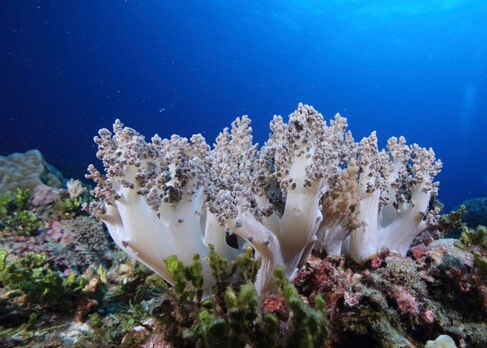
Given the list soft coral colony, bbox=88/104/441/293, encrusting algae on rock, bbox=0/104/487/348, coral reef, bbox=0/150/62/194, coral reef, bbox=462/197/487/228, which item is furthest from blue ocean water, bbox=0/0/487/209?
coral reef, bbox=462/197/487/228

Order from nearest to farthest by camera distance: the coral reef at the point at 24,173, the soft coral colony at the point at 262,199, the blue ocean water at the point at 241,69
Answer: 1. the soft coral colony at the point at 262,199
2. the coral reef at the point at 24,173
3. the blue ocean water at the point at 241,69

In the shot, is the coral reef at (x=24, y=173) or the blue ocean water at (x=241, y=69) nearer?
the coral reef at (x=24, y=173)

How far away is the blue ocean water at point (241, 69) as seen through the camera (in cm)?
6750

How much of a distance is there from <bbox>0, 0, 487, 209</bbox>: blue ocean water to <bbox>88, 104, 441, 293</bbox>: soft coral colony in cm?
4401

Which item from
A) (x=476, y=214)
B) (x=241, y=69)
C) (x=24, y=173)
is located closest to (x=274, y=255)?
(x=24, y=173)

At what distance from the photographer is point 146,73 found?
117 m

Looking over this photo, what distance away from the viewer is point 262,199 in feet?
10.5

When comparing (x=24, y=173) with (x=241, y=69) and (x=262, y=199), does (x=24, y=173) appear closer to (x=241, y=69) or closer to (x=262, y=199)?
(x=262, y=199)

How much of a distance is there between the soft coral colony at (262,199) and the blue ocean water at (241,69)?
44.0 m

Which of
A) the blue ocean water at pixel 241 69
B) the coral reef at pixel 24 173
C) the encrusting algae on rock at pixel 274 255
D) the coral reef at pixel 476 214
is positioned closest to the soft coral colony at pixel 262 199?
the encrusting algae on rock at pixel 274 255

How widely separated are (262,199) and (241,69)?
4907 inches

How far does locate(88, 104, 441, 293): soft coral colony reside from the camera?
278 centimetres

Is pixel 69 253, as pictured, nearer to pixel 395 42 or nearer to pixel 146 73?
pixel 395 42

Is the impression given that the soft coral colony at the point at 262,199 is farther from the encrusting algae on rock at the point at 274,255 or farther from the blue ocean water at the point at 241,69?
the blue ocean water at the point at 241,69
